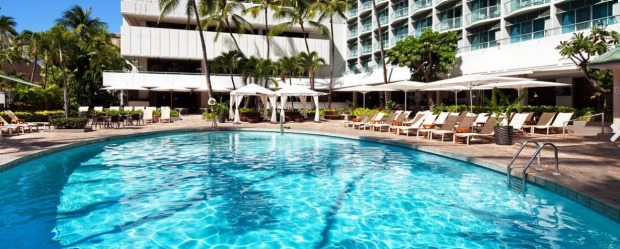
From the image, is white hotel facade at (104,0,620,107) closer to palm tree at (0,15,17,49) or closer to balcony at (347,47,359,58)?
balcony at (347,47,359,58)

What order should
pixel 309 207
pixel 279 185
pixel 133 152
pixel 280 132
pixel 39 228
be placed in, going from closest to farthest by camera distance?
pixel 39 228 < pixel 309 207 < pixel 279 185 < pixel 133 152 < pixel 280 132

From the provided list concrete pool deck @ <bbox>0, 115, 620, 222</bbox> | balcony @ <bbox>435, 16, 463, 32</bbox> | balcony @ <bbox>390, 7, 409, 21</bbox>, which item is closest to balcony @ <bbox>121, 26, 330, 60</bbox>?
balcony @ <bbox>390, 7, 409, 21</bbox>

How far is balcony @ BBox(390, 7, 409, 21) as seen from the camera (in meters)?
42.0

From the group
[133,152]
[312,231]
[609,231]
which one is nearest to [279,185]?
[312,231]

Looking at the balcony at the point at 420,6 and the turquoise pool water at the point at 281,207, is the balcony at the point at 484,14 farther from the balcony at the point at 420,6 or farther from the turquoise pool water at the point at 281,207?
the turquoise pool water at the point at 281,207

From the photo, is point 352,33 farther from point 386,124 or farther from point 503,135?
point 503,135

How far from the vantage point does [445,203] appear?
7.09 m

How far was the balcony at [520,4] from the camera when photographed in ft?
95.3

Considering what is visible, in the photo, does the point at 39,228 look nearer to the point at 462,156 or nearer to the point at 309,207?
the point at 309,207

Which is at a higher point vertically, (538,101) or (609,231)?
(538,101)

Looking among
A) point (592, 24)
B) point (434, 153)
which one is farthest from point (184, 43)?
point (434, 153)

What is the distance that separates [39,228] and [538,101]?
33.3m

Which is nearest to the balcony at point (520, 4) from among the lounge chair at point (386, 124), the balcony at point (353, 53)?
the lounge chair at point (386, 124)

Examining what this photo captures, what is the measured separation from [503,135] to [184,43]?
106ft
